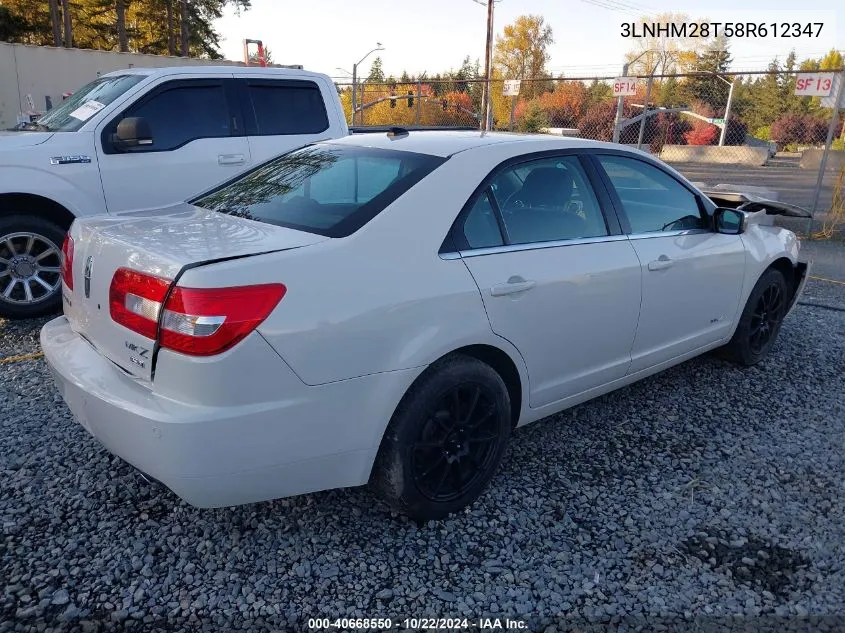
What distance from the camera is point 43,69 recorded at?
17.8 m

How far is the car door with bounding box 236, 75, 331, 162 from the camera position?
608 centimetres

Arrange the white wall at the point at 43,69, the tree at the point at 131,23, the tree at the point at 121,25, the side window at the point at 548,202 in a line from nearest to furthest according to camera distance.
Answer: the side window at the point at 548,202
the white wall at the point at 43,69
the tree at the point at 121,25
the tree at the point at 131,23

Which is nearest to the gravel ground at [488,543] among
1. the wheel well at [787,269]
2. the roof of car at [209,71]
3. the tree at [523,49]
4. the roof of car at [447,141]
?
the wheel well at [787,269]

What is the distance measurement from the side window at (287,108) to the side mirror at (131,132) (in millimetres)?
1073

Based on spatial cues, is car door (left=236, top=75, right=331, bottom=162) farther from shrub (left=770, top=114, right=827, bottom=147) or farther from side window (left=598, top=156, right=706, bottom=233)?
shrub (left=770, top=114, right=827, bottom=147)

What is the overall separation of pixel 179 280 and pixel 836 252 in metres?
10.2

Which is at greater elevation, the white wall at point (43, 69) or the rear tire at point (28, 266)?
the white wall at point (43, 69)

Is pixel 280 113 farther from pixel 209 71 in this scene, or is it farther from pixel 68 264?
pixel 68 264

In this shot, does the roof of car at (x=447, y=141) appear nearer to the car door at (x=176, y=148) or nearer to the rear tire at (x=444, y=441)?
the rear tire at (x=444, y=441)

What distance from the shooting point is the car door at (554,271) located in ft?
9.29

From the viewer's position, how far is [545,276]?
2.97m

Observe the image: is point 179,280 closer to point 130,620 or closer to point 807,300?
point 130,620

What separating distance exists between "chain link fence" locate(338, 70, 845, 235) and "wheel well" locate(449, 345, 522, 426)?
19.1 metres

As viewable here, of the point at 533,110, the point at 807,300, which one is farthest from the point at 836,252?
the point at 533,110
